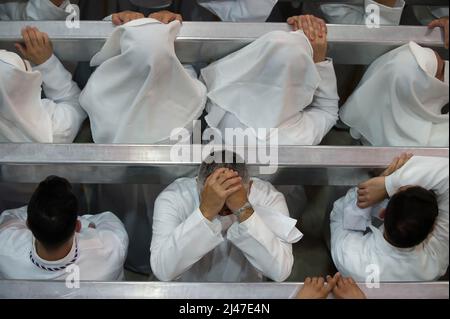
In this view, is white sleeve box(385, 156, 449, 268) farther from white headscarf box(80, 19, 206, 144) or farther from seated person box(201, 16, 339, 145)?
white headscarf box(80, 19, 206, 144)

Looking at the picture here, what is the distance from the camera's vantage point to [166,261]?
107 cm

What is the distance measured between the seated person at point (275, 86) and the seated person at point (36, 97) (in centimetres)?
36

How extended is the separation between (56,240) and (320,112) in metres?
0.71

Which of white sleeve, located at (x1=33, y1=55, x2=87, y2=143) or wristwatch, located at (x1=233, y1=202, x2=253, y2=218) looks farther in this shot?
white sleeve, located at (x1=33, y1=55, x2=87, y2=143)

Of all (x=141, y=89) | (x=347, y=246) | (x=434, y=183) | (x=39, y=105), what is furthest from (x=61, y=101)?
(x=434, y=183)

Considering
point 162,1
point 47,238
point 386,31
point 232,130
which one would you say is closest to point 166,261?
point 47,238

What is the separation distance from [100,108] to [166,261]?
1.36ft

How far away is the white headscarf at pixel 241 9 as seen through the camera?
1456mm

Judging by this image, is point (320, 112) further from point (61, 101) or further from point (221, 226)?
point (61, 101)

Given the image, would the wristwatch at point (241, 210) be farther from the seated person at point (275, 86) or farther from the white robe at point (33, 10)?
the white robe at point (33, 10)

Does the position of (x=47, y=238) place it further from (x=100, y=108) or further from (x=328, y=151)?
(x=328, y=151)

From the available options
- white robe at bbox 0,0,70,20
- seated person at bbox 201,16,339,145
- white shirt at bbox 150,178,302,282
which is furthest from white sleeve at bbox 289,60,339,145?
white robe at bbox 0,0,70,20

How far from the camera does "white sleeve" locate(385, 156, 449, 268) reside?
107cm
